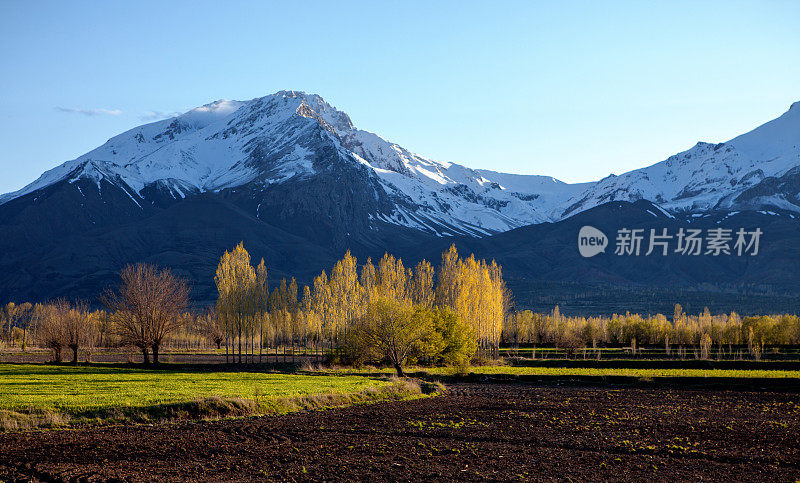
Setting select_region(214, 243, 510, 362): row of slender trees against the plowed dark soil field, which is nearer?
the plowed dark soil field

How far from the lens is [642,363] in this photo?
69.4m

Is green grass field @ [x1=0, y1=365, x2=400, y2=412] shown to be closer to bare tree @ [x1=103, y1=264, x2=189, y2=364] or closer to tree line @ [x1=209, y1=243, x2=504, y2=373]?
bare tree @ [x1=103, y1=264, x2=189, y2=364]

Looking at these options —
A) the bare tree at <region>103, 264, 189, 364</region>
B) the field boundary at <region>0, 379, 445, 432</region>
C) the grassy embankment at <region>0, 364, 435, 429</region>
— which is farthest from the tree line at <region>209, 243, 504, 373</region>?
the field boundary at <region>0, 379, 445, 432</region>

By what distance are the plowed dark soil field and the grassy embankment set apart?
205 centimetres

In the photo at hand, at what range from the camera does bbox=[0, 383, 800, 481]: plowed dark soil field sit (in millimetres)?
20688

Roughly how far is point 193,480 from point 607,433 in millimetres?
17225

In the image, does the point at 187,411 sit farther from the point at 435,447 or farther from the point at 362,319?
the point at 362,319

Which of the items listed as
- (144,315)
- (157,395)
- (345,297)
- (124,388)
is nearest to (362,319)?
(345,297)

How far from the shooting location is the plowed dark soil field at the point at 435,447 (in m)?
20.7

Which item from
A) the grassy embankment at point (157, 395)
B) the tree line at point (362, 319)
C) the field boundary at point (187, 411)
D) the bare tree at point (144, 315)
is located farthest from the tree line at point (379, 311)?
the field boundary at point (187, 411)

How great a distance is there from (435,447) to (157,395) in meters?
17.8

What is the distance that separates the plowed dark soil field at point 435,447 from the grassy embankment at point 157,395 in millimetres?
2051

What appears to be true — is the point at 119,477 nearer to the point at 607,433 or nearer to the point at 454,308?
the point at 607,433

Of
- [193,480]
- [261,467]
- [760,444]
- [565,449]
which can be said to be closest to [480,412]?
[565,449]
